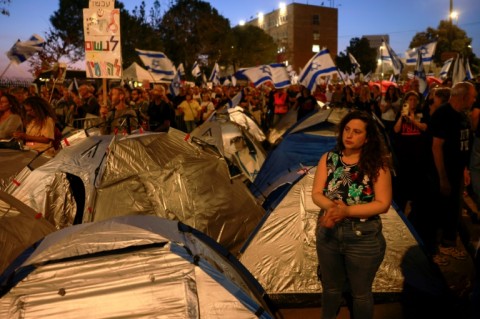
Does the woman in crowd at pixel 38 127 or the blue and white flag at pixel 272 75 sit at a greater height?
the blue and white flag at pixel 272 75

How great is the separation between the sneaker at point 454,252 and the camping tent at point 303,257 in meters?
1.16

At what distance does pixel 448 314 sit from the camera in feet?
14.9

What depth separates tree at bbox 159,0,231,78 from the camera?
51125mm

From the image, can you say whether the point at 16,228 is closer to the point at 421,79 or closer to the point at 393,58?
the point at 421,79

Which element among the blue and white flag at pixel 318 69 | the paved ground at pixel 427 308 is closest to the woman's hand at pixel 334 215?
the paved ground at pixel 427 308

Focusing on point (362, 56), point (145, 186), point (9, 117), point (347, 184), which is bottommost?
point (145, 186)

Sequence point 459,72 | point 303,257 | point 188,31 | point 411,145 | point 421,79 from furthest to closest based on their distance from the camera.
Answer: point 188,31
point 459,72
point 421,79
point 411,145
point 303,257

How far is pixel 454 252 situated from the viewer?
5801mm

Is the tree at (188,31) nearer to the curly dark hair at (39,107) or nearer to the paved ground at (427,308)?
the curly dark hair at (39,107)

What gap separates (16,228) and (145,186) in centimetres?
151

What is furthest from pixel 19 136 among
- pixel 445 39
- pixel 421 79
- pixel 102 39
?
pixel 445 39

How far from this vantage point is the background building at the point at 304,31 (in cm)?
8583

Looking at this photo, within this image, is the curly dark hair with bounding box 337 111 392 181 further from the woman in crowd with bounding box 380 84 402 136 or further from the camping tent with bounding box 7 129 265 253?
the woman in crowd with bounding box 380 84 402 136

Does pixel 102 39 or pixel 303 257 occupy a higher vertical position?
pixel 102 39
